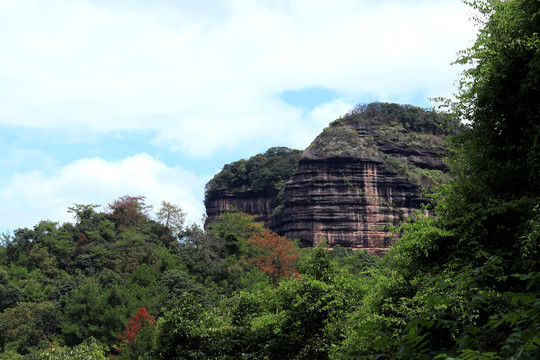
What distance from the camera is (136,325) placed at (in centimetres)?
2480

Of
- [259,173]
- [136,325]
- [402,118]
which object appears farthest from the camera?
[259,173]

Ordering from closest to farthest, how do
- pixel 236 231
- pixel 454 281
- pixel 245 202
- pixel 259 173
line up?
pixel 454 281, pixel 236 231, pixel 259 173, pixel 245 202

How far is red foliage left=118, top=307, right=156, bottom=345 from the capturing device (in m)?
23.9

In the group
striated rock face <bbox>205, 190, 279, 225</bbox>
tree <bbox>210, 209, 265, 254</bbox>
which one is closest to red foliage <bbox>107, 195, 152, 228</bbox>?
tree <bbox>210, 209, 265, 254</bbox>

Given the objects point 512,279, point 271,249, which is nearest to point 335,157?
point 271,249

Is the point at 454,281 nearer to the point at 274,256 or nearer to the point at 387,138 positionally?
the point at 274,256

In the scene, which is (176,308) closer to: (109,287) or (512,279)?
(512,279)

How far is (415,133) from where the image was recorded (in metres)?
60.9

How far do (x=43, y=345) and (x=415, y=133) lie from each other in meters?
46.9

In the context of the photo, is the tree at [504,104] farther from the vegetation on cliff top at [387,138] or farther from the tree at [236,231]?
the vegetation on cliff top at [387,138]

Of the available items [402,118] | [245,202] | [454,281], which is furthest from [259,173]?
[454,281]

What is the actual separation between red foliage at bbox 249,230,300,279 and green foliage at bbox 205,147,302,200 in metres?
30.4

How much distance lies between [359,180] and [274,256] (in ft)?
76.6

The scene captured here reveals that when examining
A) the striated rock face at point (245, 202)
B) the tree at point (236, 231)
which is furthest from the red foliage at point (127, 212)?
the striated rock face at point (245, 202)
